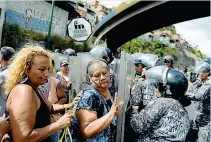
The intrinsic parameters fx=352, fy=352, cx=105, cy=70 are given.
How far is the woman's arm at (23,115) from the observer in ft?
7.54

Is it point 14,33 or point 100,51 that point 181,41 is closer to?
point 14,33

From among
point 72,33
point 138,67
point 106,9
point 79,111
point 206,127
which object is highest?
point 106,9

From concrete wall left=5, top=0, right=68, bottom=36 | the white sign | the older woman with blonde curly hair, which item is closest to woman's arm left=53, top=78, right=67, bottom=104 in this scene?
the older woman with blonde curly hair

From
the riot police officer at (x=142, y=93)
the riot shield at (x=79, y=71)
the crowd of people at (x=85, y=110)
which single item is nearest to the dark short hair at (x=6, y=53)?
the riot shield at (x=79, y=71)

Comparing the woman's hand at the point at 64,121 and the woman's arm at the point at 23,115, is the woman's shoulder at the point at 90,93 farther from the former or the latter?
the woman's arm at the point at 23,115

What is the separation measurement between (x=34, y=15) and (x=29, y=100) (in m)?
38.5

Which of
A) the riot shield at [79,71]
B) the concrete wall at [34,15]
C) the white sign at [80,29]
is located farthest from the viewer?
the concrete wall at [34,15]

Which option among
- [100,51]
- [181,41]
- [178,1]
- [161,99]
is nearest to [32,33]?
[178,1]

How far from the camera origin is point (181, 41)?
110938 millimetres

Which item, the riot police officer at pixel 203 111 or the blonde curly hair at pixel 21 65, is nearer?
the blonde curly hair at pixel 21 65

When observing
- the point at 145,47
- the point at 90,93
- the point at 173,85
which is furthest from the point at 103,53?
the point at 145,47

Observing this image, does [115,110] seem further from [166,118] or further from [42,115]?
[42,115]

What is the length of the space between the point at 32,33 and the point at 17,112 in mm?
33364

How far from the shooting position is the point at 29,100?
2322mm
